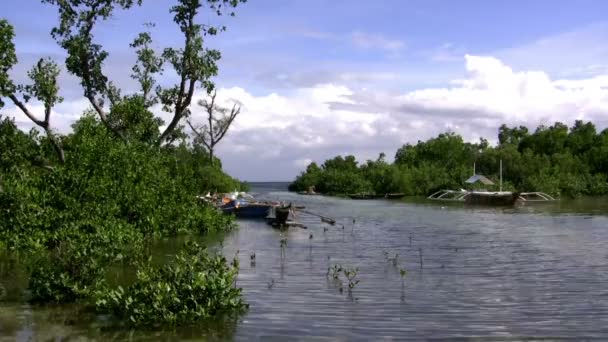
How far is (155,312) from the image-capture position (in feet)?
35.9

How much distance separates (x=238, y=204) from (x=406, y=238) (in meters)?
15.0

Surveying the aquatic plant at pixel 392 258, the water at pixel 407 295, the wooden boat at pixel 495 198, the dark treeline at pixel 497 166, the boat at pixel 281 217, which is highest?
the dark treeline at pixel 497 166

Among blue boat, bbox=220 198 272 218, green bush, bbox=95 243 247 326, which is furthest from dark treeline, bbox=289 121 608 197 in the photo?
green bush, bbox=95 243 247 326

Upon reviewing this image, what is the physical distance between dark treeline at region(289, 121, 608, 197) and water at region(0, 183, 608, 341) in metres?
61.2

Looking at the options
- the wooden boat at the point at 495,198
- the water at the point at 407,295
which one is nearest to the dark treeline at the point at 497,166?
the wooden boat at the point at 495,198

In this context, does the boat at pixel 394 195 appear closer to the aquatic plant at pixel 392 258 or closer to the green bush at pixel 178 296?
the aquatic plant at pixel 392 258

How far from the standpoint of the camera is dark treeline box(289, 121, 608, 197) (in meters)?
85.8

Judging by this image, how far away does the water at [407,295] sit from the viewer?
10727mm

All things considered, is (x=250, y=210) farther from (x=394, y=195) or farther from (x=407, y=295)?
(x=394, y=195)

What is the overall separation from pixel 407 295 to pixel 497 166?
87173 millimetres

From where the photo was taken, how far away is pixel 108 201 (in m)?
21.2

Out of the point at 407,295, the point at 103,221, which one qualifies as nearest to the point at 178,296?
the point at 407,295

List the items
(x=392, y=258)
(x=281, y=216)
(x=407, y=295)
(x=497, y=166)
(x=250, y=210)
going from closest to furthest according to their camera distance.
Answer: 1. (x=407, y=295)
2. (x=392, y=258)
3. (x=281, y=216)
4. (x=250, y=210)
5. (x=497, y=166)

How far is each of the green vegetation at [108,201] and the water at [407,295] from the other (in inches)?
27.6
